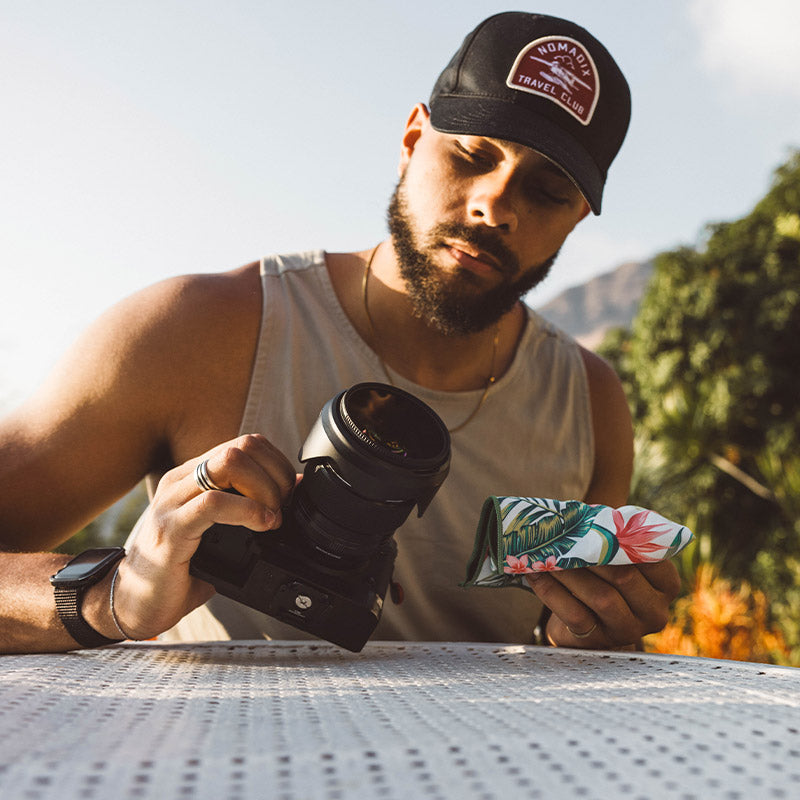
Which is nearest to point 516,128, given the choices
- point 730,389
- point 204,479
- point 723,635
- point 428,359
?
point 428,359

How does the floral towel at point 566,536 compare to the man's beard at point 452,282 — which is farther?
the man's beard at point 452,282

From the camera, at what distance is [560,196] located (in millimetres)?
1542

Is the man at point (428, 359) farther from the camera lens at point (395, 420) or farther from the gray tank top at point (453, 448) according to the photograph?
the camera lens at point (395, 420)

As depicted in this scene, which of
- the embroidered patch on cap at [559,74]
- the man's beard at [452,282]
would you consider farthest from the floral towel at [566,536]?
the embroidered patch on cap at [559,74]

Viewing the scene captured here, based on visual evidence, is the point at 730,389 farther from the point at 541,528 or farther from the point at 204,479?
the point at 204,479

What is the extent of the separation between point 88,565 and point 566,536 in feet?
2.15

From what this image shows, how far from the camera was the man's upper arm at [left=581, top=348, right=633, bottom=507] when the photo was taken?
1819 mm

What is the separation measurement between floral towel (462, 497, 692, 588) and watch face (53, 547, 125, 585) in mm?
509

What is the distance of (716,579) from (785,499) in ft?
2.33

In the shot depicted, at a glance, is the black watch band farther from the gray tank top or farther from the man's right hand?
the gray tank top

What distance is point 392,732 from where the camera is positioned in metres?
0.53

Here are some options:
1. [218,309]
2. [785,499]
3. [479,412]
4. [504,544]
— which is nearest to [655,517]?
[504,544]

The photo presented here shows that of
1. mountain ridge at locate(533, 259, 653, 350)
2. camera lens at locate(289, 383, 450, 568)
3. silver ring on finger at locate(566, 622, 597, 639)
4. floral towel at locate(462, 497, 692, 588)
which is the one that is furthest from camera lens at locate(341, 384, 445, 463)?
mountain ridge at locate(533, 259, 653, 350)

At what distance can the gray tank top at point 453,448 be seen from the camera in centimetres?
147
